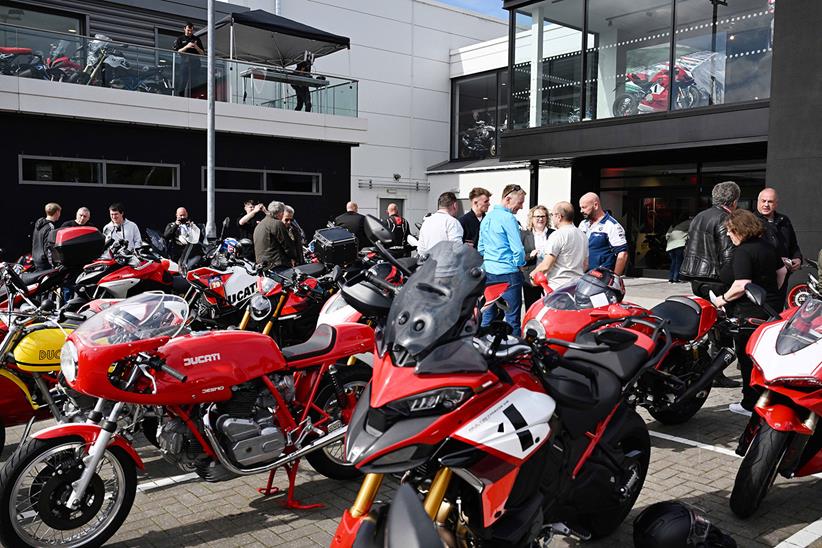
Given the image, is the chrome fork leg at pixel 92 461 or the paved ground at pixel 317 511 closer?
the chrome fork leg at pixel 92 461

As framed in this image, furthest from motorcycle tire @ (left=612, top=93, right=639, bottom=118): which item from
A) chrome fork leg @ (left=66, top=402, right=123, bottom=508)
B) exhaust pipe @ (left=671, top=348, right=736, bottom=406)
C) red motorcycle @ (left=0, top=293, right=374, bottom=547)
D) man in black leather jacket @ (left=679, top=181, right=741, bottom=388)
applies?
chrome fork leg @ (left=66, top=402, right=123, bottom=508)

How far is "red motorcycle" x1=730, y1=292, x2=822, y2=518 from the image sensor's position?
12.3 feet

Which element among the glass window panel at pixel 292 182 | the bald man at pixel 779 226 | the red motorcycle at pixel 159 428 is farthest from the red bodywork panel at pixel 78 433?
the glass window panel at pixel 292 182

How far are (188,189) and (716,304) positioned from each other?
1585cm

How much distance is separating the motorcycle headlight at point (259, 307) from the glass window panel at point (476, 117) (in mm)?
21254

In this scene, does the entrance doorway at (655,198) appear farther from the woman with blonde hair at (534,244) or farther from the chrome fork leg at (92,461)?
the chrome fork leg at (92,461)

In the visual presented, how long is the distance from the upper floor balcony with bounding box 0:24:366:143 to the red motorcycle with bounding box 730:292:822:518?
16505 millimetres

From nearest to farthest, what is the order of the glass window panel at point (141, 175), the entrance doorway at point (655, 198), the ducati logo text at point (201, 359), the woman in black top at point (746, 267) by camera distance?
the ducati logo text at point (201, 359)
the woman in black top at point (746, 267)
the entrance doorway at point (655, 198)
the glass window panel at point (141, 175)

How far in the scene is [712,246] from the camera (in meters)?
6.48

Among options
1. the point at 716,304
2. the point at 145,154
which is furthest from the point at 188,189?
the point at 716,304

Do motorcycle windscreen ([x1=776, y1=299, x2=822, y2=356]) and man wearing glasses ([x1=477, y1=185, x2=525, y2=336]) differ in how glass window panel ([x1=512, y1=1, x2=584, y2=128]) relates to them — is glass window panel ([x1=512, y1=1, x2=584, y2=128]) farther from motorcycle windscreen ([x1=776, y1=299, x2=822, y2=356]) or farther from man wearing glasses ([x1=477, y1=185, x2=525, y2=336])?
motorcycle windscreen ([x1=776, y1=299, x2=822, y2=356])

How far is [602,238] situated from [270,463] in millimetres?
4792

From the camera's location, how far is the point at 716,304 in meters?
5.89

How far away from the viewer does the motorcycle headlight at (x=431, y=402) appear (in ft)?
7.43
